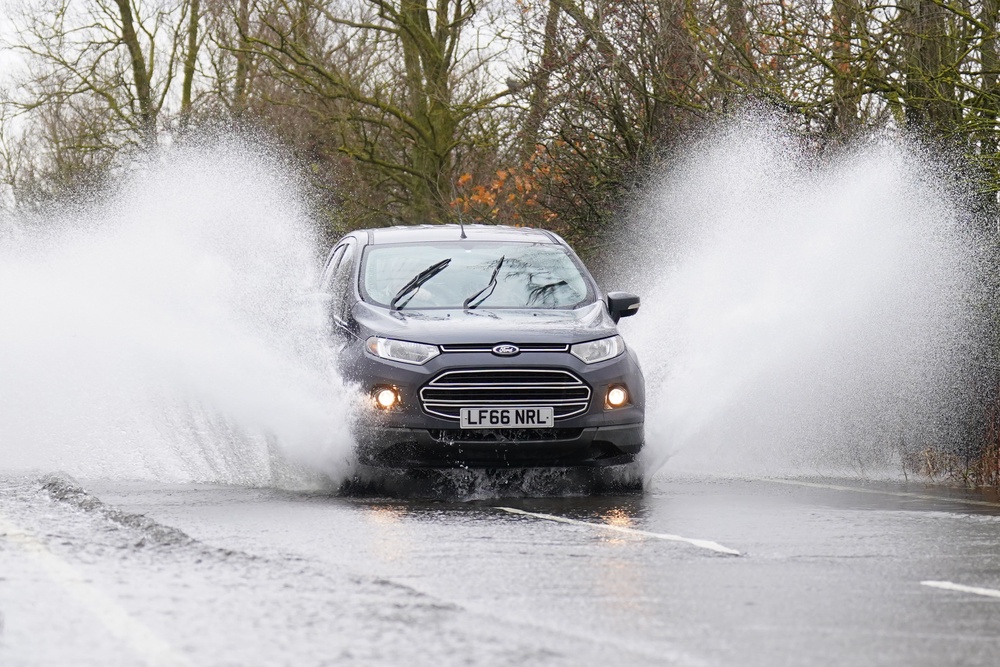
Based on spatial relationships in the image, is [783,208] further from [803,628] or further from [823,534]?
[803,628]

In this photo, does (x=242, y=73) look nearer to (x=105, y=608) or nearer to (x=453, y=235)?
(x=453, y=235)

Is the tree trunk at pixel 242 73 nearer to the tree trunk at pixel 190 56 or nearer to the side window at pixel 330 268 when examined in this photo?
the tree trunk at pixel 190 56

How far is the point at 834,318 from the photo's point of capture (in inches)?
591

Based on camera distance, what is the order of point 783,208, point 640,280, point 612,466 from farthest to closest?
point 640,280, point 783,208, point 612,466

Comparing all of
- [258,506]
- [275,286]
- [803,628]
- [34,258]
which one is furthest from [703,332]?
[803,628]

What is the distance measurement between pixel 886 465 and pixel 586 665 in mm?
10647

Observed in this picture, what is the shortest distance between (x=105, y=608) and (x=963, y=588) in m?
3.38

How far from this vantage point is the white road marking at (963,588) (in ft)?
21.9

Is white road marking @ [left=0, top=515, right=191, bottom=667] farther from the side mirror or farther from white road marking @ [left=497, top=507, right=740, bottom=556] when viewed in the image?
the side mirror

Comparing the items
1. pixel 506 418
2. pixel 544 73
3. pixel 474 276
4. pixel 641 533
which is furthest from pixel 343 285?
pixel 544 73

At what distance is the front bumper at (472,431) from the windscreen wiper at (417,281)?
85 centimetres

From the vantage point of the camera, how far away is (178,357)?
12.7 metres

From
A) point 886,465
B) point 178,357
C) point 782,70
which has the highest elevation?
point 782,70

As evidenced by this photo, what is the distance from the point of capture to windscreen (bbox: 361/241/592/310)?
37.8 feet
